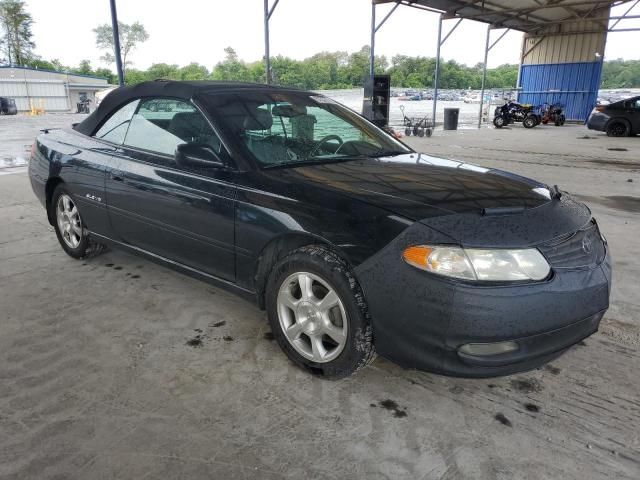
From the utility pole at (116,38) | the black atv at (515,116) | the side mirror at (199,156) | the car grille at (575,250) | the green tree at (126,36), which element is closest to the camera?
the car grille at (575,250)

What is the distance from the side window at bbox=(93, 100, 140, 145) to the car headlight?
93.2 inches

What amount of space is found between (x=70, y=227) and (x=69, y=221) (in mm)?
50

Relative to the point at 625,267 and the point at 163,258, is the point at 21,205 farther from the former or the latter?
the point at 625,267

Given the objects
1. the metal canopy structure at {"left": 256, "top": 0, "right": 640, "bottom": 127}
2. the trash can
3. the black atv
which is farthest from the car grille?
the black atv

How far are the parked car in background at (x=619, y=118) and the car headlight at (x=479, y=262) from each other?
57.1 feet

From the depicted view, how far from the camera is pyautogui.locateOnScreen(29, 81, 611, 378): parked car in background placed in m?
2.04

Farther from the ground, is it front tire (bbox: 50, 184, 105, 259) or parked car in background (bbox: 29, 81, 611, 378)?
parked car in background (bbox: 29, 81, 611, 378)

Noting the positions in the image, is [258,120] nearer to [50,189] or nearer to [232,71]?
[50,189]

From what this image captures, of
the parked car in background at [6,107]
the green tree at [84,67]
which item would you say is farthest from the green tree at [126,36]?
the parked car in background at [6,107]

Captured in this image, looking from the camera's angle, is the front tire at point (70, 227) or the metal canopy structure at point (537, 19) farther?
the metal canopy structure at point (537, 19)

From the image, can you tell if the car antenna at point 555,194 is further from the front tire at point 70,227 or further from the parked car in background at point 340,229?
the front tire at point 70,227

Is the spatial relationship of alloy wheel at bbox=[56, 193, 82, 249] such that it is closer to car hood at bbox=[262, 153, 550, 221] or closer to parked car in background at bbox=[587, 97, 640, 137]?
car hood at bbox=[262, 153, 550, 221]

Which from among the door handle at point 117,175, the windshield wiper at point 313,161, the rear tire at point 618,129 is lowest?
the rear tire at point 618,129

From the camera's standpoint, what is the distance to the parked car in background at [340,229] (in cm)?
204
